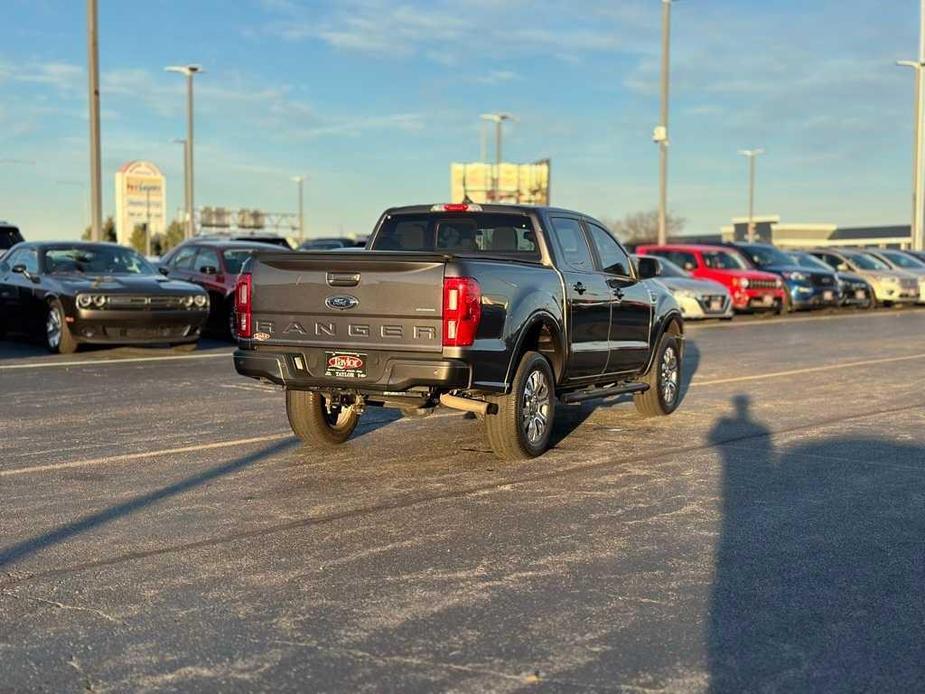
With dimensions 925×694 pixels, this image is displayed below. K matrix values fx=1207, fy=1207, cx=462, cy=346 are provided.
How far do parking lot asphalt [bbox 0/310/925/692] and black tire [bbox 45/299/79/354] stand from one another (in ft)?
16.5

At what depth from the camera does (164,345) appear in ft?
58.5

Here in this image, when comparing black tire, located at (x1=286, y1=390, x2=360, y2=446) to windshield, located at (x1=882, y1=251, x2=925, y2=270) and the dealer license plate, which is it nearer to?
the dealer license plate

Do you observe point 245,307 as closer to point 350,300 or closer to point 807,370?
point 350,300

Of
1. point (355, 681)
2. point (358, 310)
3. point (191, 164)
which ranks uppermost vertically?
point (191, 164)

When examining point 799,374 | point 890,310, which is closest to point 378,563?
point 799,374

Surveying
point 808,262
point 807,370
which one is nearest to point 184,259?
point 807,370

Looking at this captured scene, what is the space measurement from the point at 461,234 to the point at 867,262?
90.3ft

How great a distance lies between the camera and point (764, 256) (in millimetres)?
30156

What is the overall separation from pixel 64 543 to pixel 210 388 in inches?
261

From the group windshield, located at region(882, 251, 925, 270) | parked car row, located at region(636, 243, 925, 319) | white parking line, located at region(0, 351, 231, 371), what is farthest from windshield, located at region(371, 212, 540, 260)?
windshield, located at region(882, 251, 925, 270)

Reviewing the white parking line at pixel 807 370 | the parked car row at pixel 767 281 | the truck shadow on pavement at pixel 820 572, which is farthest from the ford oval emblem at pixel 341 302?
the parked car row at pixel 767 281

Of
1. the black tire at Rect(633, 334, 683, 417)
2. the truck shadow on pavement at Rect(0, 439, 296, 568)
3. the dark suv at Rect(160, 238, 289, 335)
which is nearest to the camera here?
the truck shadow on pavement at Rect(0, 439, 296, 568)

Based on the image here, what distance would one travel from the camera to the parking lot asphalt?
4.31 metres

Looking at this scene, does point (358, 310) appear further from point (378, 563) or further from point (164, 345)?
point (164, 345)
